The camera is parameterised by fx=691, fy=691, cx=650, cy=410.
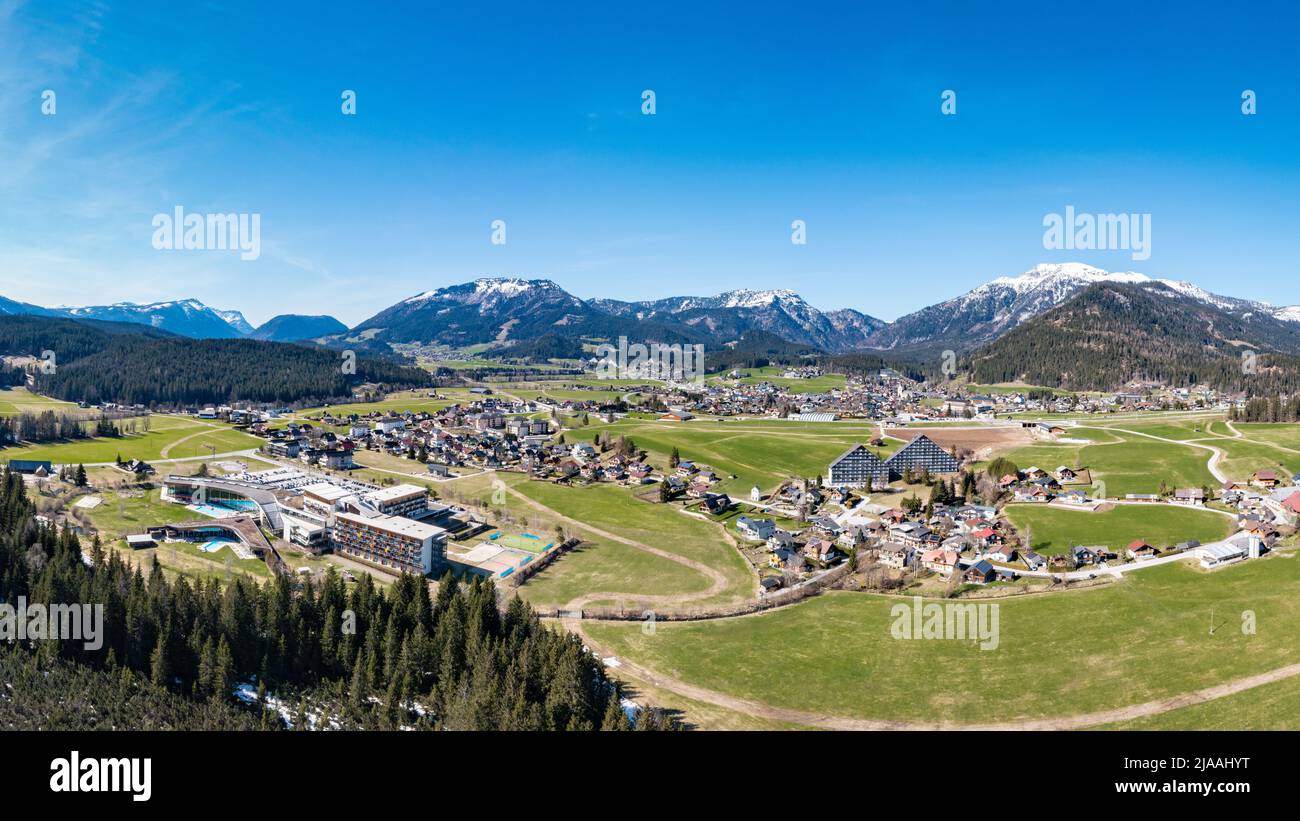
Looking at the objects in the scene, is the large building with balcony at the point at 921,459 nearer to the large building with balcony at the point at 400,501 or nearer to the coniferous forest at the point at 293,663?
the large building with balcony at the point at 400,501

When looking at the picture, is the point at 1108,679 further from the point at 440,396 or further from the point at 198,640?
the point at 440,396

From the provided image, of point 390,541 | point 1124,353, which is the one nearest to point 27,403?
point 390,541

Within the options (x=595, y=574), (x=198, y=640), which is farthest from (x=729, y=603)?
(x=198, y=640)

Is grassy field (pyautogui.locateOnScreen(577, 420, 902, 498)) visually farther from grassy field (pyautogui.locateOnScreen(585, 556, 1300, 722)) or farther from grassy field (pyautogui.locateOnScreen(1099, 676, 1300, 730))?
grassy field (pyautogui.locateOnScreen(1099, 676, 1300, 730))

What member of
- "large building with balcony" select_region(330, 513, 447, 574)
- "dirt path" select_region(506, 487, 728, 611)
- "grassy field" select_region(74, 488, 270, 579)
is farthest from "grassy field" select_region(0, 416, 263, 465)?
"dirt path" select_region(506, 487, 728, 611)
